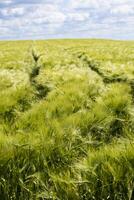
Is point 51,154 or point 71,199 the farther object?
point 51,154

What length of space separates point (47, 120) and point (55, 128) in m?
0.74

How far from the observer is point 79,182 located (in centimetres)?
390

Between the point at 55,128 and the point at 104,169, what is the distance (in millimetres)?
1680

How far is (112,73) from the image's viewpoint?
1266 cm

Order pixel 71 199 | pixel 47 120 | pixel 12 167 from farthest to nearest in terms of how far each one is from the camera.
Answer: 1. pixel 47 120
2. pixel 12 167
3. pixel 71 199

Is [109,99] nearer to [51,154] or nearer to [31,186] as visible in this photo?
[51,154]

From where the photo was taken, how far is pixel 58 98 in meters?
7.96

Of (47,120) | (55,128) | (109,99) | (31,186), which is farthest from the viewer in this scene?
(109,99)

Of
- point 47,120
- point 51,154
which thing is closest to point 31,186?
point 51,154

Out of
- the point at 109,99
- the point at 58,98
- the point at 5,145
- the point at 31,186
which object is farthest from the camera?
the point at 58,98

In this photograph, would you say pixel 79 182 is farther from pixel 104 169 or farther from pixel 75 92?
pixel 75 92

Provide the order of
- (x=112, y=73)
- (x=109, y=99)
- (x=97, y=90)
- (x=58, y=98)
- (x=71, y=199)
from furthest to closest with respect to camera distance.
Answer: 1. (x=112, y=73)
2. (x=97, y=90)
3. (x=58, y=98)
4. (x=109, y=99)
5. (x=71, y=199)

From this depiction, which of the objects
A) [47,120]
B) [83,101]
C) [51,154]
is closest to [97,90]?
[83,101]

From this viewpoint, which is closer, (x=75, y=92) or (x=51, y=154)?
(x=51, y=154)
